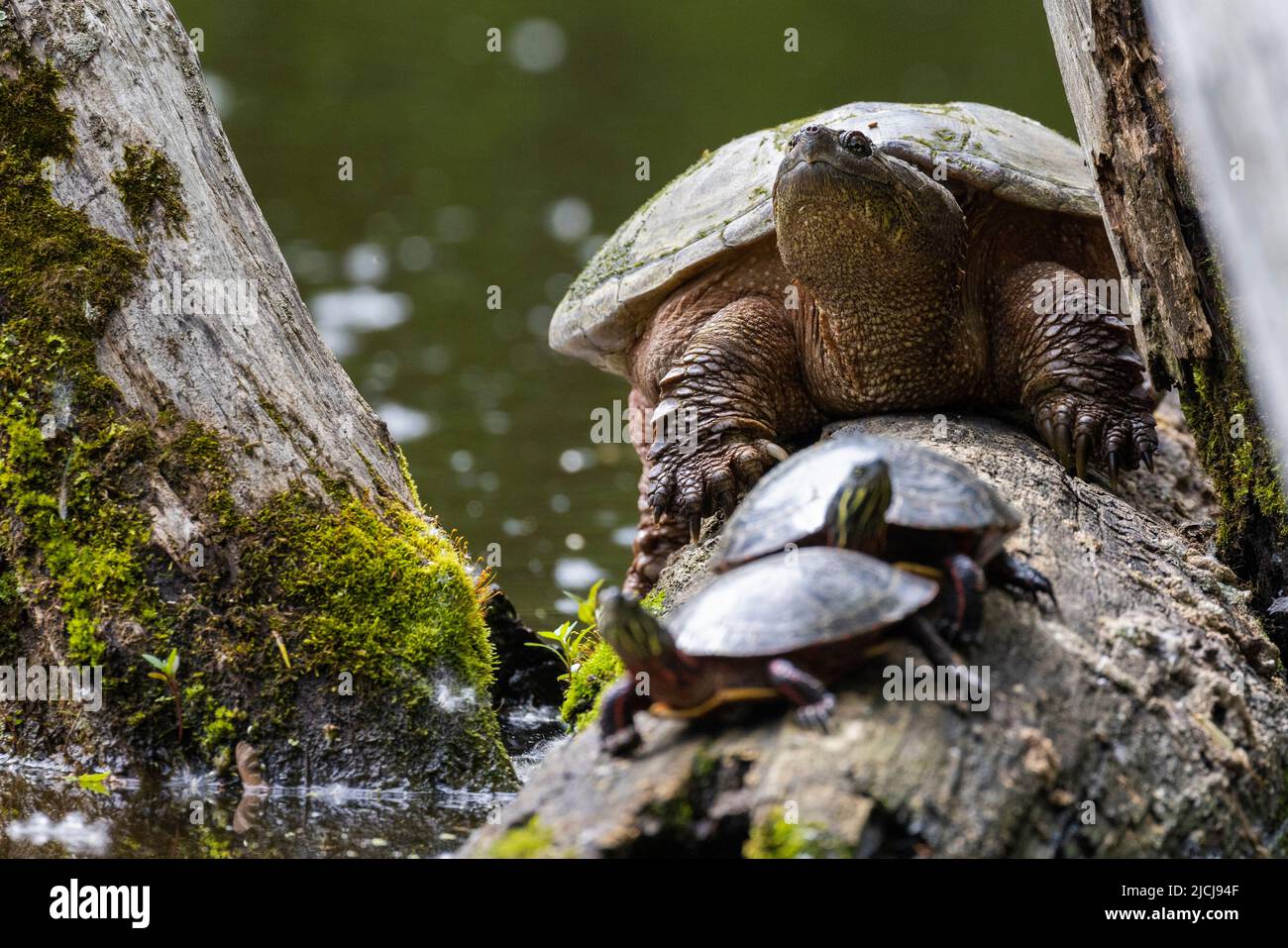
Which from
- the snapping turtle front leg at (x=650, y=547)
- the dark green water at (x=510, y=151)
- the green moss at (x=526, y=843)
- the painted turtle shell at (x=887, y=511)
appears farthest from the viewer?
the dark green water at (x=510, y=151)

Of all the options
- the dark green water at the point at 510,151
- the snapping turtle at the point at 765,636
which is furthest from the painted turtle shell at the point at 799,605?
the dark green water at the point at 510,151

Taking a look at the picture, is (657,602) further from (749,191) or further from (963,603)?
(749,191)

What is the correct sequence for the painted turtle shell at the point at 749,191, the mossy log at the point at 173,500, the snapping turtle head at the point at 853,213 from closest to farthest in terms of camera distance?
1. the mossy log at the point at 173,500
2. the snapping turtle head at the point at 853,213
3. the painted turtle shell at the point at 749,191

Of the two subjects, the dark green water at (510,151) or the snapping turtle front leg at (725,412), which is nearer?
the snapping turtle front leg at (725,412)

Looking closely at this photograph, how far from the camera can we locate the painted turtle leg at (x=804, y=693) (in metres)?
1.96

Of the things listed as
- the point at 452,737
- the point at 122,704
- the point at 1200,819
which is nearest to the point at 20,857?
the point at 122,704

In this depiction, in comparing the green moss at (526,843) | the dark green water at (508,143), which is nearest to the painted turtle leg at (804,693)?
the green moss at (526,843)

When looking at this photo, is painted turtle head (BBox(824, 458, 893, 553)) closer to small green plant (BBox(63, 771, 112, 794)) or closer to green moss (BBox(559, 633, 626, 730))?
green moss (BBox(559, 633, 626, 730))

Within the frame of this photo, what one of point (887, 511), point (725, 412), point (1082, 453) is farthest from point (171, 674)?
point (1082, 453)

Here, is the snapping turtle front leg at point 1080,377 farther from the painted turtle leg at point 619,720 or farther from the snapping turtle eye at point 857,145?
the painted turtle leg at point 619,720

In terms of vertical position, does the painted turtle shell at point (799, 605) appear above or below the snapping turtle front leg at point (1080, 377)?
below

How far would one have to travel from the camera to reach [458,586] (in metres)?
3.10

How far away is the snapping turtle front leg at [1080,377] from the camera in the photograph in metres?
3.55

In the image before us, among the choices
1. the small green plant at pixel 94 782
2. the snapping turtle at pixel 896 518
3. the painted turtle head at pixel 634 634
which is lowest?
the small green plant at pixel 94 782
